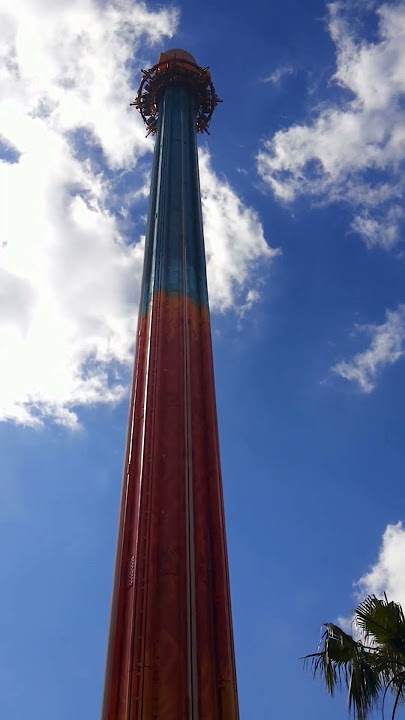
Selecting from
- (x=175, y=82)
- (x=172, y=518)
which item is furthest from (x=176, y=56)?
(x=172, y=518)

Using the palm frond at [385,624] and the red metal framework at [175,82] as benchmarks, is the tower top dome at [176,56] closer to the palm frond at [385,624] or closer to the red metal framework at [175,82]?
the red metal framework at [175,82]

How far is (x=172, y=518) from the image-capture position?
18750 mm

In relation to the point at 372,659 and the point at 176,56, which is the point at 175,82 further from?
the point at 372,659

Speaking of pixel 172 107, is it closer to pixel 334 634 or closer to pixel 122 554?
pixel 122 554

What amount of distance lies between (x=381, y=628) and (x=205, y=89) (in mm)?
30279

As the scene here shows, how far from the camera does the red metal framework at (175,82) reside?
37156 millimetres

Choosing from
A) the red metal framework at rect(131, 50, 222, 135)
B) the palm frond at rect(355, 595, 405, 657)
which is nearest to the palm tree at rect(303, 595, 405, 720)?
the palm frond at rect(355, 595, 405, 657)

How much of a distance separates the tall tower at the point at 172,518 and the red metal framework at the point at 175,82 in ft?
37.0

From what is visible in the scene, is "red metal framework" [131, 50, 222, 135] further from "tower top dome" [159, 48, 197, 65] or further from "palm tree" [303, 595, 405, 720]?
"palm tree" [303, 595, 405, 720]

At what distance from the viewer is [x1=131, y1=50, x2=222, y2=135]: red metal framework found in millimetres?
37156

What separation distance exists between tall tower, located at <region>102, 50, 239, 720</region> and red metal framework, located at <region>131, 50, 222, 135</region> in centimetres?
1127

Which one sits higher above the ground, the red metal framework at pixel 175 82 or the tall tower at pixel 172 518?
the red metal framework at pixel 175 82

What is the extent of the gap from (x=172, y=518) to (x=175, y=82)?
2700 cm

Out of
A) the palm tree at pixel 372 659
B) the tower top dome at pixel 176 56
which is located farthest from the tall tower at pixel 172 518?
the tower top dome at pixel 176 56
